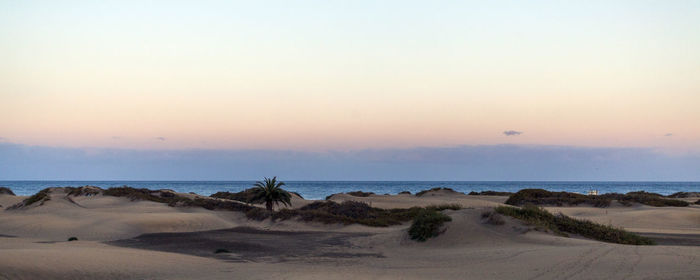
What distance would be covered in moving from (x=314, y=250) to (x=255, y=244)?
3.35 m

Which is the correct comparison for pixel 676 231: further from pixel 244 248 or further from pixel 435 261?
pixel 244 248

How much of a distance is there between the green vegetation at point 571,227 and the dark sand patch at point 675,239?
6.07ft

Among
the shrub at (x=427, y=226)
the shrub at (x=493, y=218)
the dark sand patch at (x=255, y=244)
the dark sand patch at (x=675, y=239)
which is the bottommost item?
the dark sand patch at (x=255, y=244)

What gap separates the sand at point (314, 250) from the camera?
1376 centimetres

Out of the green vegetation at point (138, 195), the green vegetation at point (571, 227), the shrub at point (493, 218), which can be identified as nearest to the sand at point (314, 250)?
the shrub at point (493, 218)

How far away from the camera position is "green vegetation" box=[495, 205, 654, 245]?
2016 cm

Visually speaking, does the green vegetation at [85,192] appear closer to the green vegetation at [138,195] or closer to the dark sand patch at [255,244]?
the green vegetation at [138,195]

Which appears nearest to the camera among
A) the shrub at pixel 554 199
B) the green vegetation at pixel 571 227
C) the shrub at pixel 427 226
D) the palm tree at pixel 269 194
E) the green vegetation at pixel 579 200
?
the green vegetation at pixel 571 227

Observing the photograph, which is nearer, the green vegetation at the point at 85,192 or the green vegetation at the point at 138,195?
the green vegetation at the point at 138,195

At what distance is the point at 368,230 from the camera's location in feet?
92.4

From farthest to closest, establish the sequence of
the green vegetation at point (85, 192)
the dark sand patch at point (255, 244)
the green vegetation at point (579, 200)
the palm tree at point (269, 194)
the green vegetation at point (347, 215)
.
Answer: the green vegetation at point (85, 192) < the green vegetation at point (579, 200) < the palm tree at point (269, 194) < the green vegetation at point (347, 215) < the dark sand patch at point (255, 244)

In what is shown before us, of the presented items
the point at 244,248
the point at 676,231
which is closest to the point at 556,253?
the point at 244,248

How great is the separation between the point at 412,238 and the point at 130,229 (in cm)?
1611

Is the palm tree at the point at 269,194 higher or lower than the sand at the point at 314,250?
higher
